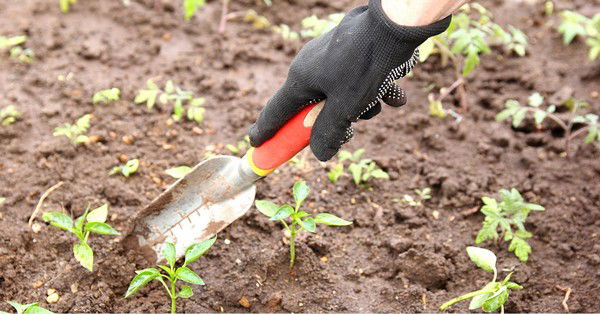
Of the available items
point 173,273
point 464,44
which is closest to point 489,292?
point 173,273

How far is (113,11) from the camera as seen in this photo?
3.56 meters

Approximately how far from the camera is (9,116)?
287cm

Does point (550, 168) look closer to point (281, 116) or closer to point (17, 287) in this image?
point (281, 116)

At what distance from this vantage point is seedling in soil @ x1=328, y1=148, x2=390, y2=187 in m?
2.68

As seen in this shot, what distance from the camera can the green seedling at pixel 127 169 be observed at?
2.62 metres

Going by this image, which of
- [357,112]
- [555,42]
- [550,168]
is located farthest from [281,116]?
[555,42]

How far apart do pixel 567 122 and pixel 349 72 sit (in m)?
1.69

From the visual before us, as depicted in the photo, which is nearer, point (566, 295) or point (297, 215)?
point (297, 215)

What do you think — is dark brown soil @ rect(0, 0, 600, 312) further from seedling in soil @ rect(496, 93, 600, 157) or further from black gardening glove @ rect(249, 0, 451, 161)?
black gardening glove @ rect(249, 0, 451, 161)

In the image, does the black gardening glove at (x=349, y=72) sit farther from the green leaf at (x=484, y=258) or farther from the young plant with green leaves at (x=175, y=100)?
the young plant with green leaves at (x=175, y=100)

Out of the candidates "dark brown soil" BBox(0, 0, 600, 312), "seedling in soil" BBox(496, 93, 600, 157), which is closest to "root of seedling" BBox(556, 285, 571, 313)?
"dark brown soil" BBox(0, 0, 600, 312)

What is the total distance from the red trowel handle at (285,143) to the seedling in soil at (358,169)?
22.9 inches

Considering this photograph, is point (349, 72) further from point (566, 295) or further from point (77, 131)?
point (77, 131)

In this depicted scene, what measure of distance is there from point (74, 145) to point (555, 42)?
2.67 meters
